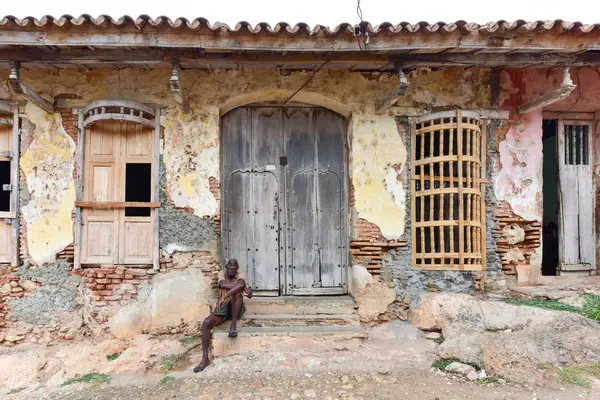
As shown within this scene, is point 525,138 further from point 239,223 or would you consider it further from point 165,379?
point 165,379

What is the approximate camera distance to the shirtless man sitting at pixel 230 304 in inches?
171

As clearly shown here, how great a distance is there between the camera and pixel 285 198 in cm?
546

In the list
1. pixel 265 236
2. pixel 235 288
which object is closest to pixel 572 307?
pixel 265 236

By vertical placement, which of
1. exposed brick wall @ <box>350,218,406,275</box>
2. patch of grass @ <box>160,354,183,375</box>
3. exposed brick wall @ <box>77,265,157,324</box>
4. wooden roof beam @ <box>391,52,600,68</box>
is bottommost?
patch of grass @ <box>160,354,183,375</box>

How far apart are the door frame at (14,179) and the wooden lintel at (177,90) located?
6.66 ft

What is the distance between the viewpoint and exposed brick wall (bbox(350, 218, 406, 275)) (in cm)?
503

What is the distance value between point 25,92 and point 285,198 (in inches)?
131

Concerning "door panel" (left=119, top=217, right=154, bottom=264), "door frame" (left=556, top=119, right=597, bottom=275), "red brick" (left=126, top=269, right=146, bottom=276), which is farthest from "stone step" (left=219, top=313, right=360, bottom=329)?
"door frame" (left=556, top=119, right=597, bottom=275)

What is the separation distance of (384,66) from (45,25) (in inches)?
146

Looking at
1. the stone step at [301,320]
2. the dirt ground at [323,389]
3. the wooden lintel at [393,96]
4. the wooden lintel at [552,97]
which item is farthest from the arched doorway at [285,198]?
the wooden lintel at [552,97]

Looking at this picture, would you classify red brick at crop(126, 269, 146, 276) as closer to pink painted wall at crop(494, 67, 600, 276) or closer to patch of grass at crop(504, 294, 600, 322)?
patch of grass at crop(504, 294, 600, 322)

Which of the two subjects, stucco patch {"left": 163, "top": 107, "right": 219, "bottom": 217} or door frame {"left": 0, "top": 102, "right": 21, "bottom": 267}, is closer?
door frame {"left": 0, "top": 102, "right": 21, "bottom": 267}

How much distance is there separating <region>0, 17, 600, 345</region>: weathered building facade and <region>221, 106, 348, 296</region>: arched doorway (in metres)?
0.02

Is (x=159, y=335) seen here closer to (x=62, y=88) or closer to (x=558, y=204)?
(x=62, y=88)
